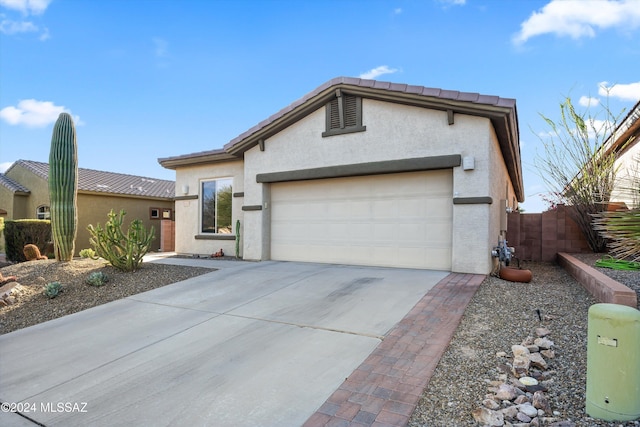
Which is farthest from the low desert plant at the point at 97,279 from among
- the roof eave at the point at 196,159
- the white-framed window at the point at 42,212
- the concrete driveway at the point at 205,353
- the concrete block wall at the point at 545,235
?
the white-framed window at the point at 42,212

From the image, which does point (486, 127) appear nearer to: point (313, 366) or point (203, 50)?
point (313, 366)

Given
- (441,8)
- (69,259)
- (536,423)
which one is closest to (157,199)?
(69,259)

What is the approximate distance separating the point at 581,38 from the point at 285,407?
430 inches

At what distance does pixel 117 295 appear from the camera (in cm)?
722

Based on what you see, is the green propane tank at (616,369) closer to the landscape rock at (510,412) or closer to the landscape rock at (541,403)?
the landscape rock at (541,403)

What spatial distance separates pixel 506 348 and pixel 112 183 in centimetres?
2149

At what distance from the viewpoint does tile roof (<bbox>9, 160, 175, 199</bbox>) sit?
1861 cm

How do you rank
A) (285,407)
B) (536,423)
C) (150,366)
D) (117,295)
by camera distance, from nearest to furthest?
(536,423) < (285,407) < (150,366) < (117,295)

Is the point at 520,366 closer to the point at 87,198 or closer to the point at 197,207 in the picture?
the point at 197,207

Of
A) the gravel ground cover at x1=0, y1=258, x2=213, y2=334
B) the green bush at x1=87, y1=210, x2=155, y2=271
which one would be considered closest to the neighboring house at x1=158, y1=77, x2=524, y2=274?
the gravel ground cover at x1=0, y1=258, x2=213, y2=334

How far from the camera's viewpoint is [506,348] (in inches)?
154

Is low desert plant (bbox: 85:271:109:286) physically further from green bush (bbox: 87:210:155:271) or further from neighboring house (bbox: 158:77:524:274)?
neighboring house (bbox: 158:77:524:274)

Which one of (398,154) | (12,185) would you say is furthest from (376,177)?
(12,185)

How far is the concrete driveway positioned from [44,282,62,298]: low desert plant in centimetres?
148
